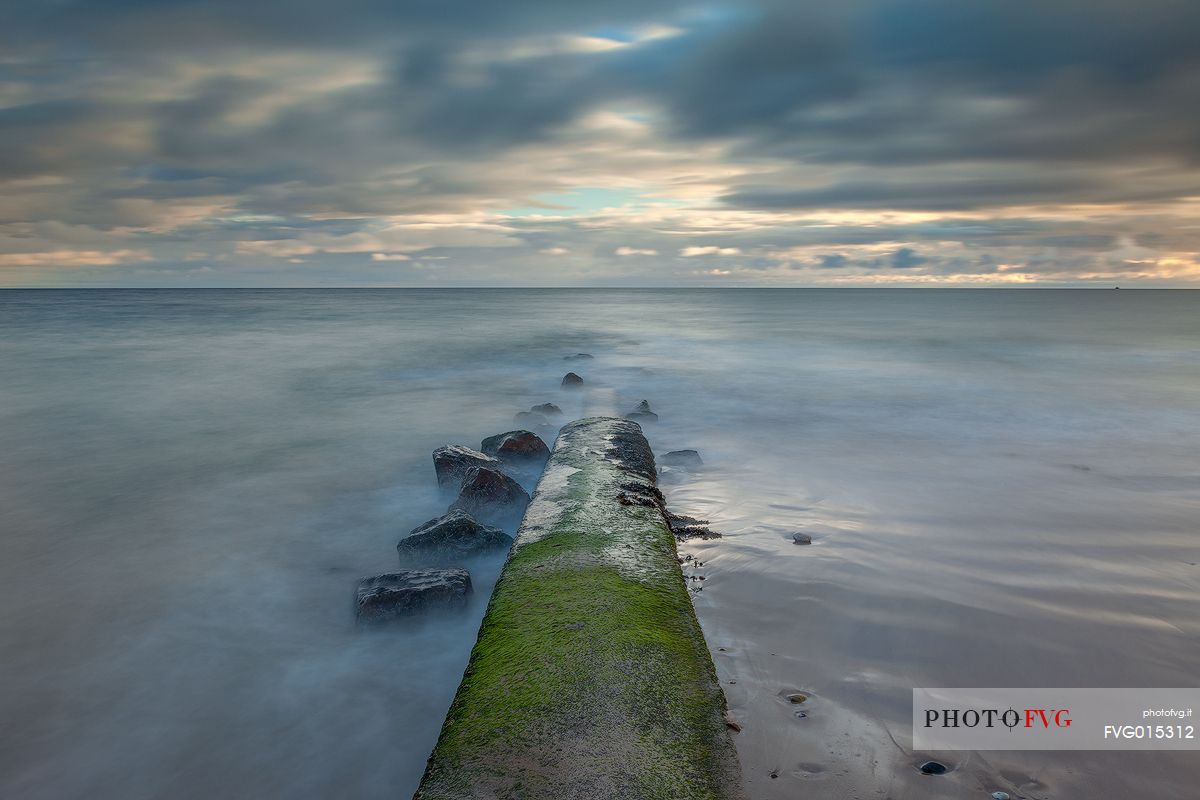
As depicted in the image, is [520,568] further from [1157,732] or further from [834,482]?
[834,482]

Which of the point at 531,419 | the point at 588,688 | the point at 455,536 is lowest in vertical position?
the point at 455,536

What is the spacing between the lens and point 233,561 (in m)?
6.74

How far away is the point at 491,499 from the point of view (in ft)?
24.1

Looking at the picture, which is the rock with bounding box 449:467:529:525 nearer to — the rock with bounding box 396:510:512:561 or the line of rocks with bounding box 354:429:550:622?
the line of rocks with bounding box 354:429:550:622

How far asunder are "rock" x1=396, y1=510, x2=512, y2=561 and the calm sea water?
9.4 inches

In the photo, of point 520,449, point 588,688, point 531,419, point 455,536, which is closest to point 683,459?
point 520,449

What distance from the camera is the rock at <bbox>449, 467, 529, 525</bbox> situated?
7273 millimetres

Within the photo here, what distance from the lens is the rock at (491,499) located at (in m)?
7.27

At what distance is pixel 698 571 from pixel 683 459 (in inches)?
147

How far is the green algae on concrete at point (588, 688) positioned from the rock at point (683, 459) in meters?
4.19

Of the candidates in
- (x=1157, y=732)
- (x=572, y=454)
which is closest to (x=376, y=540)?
(x=572, y=454)

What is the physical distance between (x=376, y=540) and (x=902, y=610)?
5.06 meters

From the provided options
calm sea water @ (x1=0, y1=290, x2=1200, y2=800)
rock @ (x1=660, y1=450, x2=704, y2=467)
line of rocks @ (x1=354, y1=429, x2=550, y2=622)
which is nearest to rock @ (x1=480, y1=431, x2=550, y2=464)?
line of rocks @ (x1=354, y1=429, x2=550, y2=622)

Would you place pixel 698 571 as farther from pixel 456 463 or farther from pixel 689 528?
pixel 456 463
